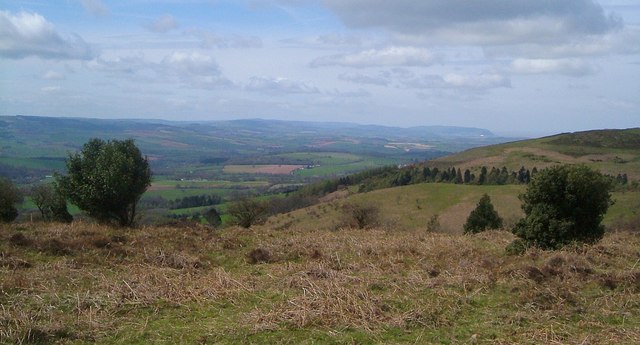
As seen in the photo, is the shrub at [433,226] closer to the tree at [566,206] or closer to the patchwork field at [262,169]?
the tree at [566,206]

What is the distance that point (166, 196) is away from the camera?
77.1 meters

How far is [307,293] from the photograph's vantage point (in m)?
9.62

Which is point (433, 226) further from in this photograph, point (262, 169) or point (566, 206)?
point (262, 169)

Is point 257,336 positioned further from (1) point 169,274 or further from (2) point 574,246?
(2) point 574,246

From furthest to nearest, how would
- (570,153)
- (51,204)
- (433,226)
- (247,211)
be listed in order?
(570,153)
(433,226)
(247,211)
(51,204)

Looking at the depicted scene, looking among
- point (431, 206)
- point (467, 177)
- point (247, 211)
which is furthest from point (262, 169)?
point (247, 211)

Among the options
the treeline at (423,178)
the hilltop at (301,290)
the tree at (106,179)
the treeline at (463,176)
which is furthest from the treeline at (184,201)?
the hilltop at (301,290)

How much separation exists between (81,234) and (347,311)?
10.8m

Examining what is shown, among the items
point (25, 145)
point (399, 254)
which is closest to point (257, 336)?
point (399, 254)

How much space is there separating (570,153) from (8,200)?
85.4 meters

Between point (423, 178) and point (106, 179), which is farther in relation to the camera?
point (423, 178)

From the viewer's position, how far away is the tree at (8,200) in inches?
964

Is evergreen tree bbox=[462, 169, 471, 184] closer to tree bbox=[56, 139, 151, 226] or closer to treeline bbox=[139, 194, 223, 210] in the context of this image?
treeline bbox=[139, 194, 223, 210]

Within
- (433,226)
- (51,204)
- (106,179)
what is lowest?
(433,226)
